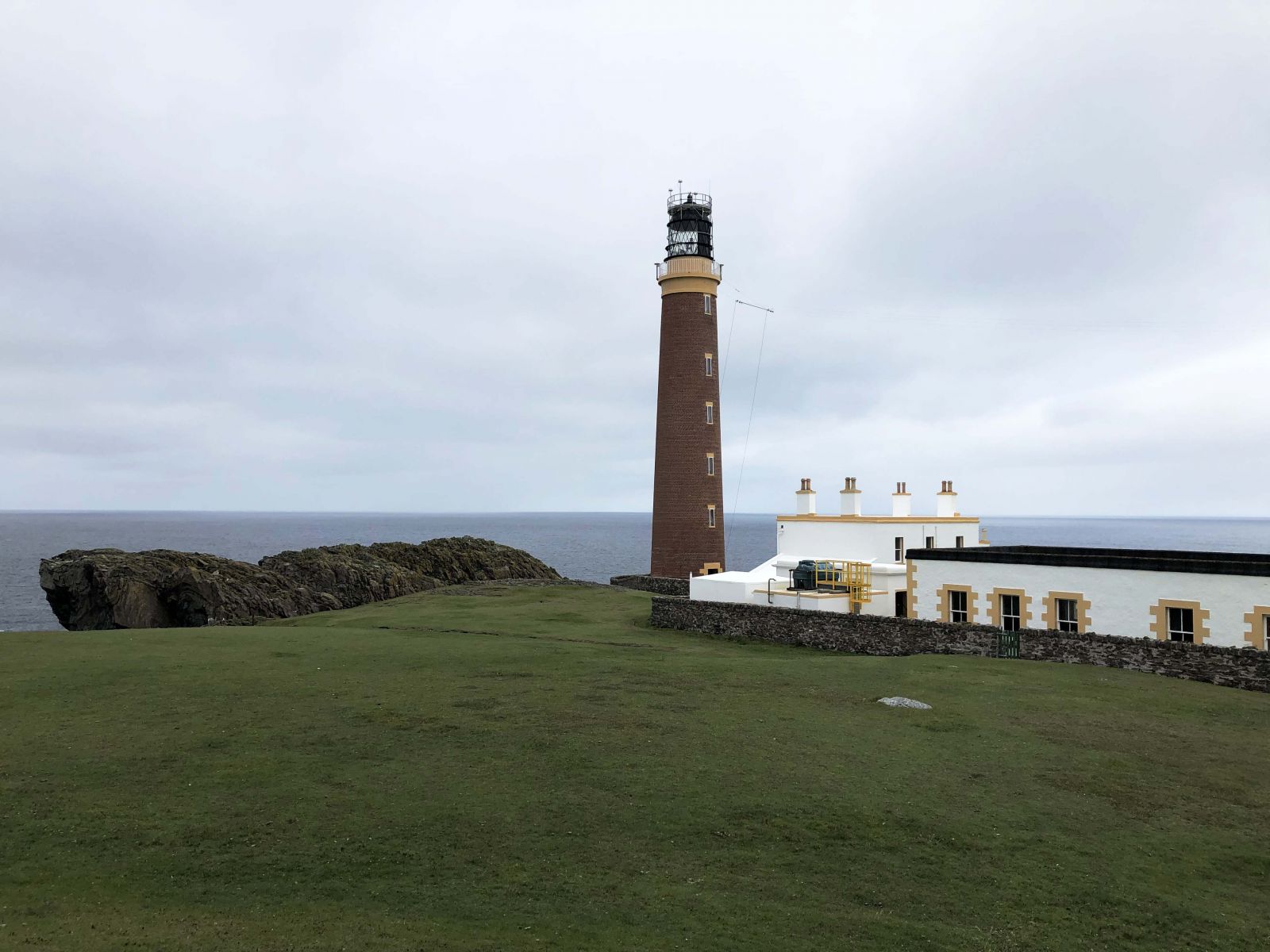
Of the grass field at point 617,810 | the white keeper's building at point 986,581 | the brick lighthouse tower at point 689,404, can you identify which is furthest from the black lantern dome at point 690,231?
the grass field at point 617,810

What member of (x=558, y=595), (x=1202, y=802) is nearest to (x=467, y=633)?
(x=558, y=595)

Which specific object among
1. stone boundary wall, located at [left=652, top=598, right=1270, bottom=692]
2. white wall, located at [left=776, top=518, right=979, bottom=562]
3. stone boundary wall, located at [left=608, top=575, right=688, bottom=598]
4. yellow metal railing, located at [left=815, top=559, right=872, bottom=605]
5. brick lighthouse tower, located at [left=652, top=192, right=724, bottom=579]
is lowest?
stone boundary wall, located at [left=652, top=598, right=1270, bottom=692]

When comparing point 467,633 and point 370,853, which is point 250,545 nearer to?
point 467,633

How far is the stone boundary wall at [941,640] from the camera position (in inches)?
982

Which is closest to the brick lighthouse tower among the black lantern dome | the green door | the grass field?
the black lantern dome

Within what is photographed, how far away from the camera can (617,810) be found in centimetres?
1404

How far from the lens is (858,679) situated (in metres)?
24.5

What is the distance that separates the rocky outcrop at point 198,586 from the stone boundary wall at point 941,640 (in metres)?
25.6

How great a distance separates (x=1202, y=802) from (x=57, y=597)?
57.1m

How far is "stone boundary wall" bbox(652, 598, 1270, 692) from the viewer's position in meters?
25.0

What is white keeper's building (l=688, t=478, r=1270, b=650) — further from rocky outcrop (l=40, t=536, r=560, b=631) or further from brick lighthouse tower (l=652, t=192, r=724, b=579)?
rocky outcrop (l=40, t=536, r=560, b=631)

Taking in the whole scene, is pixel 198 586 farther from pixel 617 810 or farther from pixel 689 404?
pixel 617 810

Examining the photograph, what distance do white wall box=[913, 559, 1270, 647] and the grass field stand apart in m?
3.47

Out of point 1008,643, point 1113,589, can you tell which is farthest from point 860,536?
point 1113,589
